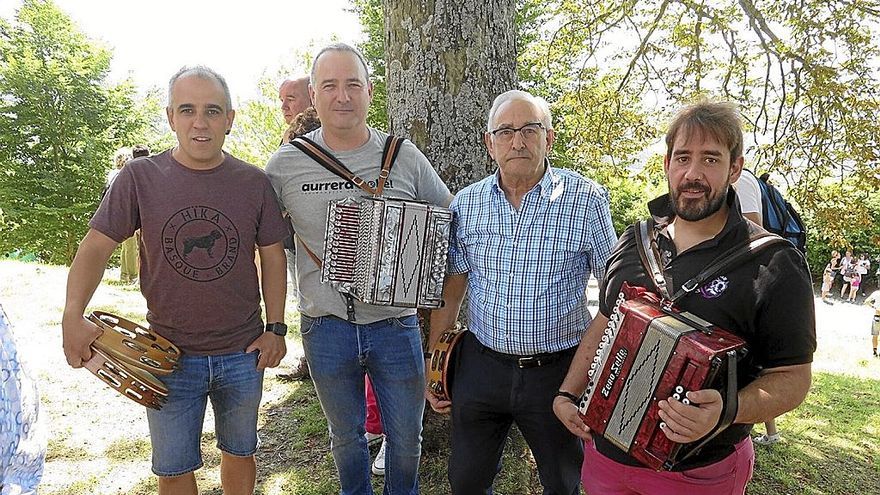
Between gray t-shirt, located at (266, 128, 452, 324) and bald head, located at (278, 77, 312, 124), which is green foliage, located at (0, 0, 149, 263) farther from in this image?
gray t-shirt, located at (266, 128, 452, 324)

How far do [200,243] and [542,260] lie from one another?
146cm

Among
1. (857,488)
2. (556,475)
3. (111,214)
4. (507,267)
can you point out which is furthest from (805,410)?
(111,214)

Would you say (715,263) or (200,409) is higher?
(715,263)

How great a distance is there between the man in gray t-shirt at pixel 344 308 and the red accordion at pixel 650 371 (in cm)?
102

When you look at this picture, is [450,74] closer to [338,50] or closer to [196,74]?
[338,50]

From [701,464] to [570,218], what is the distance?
1049 millimetres

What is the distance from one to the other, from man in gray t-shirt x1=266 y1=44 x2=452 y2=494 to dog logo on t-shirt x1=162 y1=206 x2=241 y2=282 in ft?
1.12

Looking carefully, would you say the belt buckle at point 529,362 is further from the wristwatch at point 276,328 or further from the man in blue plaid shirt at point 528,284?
the wristwatch at point 276,328

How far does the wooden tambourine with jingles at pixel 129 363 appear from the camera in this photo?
2.30 m

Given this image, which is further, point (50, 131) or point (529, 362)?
point (50, 131)

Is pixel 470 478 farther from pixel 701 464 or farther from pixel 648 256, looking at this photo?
pixel 648 256

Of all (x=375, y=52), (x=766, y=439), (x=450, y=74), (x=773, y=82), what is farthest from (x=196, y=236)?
(x=375, y=52)

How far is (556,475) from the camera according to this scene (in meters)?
2.49

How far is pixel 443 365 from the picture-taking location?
2.65 meters
